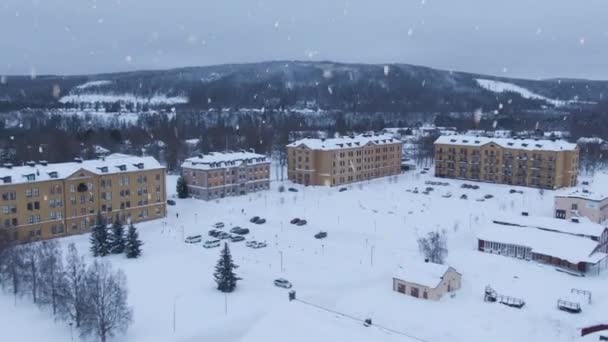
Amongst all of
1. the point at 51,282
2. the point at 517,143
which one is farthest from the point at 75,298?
the point at 517,143

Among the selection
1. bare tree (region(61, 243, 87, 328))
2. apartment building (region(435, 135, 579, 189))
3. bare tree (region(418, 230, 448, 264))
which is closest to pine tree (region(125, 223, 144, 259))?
bare tree (region(61, 243, 87, 328))

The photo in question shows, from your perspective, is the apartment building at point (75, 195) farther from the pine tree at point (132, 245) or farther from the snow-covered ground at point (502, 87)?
the snow-covered ground at point (502, 87)

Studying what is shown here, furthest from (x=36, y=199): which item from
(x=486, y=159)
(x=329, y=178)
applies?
(x=486, y=159)

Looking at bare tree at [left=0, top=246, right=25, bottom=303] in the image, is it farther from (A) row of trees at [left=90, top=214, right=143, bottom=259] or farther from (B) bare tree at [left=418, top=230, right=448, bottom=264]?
(B) bare tree at [left=418, top=230, right=448, bottom=264]

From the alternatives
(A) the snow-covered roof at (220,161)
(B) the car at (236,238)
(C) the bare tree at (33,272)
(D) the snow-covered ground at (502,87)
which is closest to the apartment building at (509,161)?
(A) the snow-covered roof at (220,161)

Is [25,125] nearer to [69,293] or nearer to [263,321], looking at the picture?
[69,293]

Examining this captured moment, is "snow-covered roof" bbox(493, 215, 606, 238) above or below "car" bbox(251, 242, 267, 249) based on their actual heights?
above
